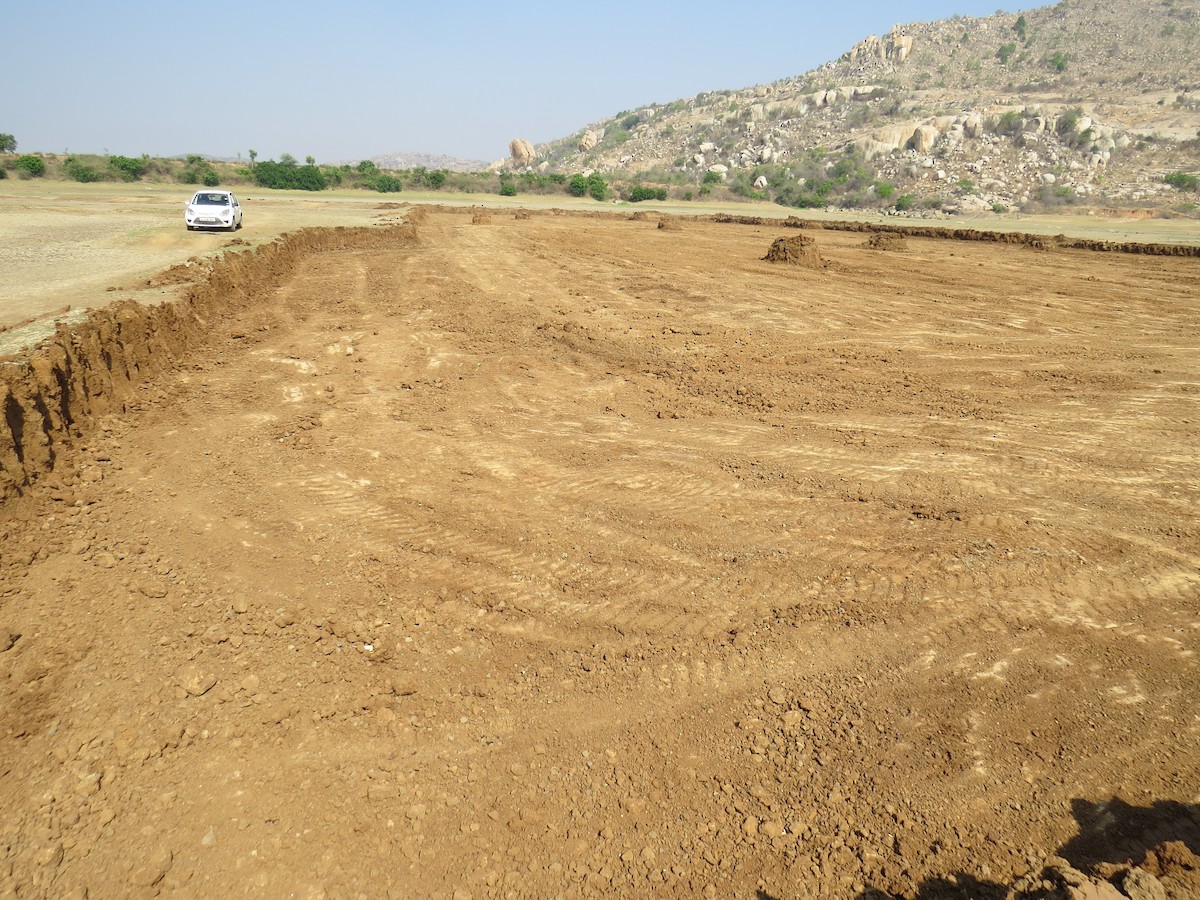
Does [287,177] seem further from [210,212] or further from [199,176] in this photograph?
[210,212]

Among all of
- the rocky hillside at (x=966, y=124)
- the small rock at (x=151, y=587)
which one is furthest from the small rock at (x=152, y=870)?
the rocky hillside at (x=966, y=124)

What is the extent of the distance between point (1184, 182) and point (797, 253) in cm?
5442

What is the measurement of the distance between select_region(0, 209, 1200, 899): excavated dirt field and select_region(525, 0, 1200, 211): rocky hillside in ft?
185

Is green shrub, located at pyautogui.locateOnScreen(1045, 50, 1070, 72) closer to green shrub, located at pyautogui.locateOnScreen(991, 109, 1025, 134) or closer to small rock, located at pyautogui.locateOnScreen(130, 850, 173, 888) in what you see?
green shrub, located at pyautogui.locateOnScreen(991, 109, 1025, 134)

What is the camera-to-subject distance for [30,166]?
51312 millimetres

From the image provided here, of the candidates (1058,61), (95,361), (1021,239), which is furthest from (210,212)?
(1058,61)

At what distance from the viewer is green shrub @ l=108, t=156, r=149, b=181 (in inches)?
2151

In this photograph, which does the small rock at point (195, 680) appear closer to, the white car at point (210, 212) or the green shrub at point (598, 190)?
the white car at point (210, 212)

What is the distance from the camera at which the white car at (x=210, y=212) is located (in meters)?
22.1

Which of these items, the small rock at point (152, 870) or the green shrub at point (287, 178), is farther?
the green shrub at point (287, 178)

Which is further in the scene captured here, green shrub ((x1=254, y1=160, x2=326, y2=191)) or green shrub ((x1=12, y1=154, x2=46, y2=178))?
green shrub ((x1=254, y1=160, x2=326, y2=191))

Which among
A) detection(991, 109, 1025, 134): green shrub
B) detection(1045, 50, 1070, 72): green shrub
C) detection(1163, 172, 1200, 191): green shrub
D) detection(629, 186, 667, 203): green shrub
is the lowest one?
detection(629, 186, 667, 203): green shrub

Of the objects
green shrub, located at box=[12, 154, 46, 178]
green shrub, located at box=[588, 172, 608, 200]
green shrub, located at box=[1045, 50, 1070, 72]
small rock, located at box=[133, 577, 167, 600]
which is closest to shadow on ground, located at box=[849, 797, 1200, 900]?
small rock, located at box=[133, 577, 167, 600]

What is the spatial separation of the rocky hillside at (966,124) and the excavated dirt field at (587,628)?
56.4 m
